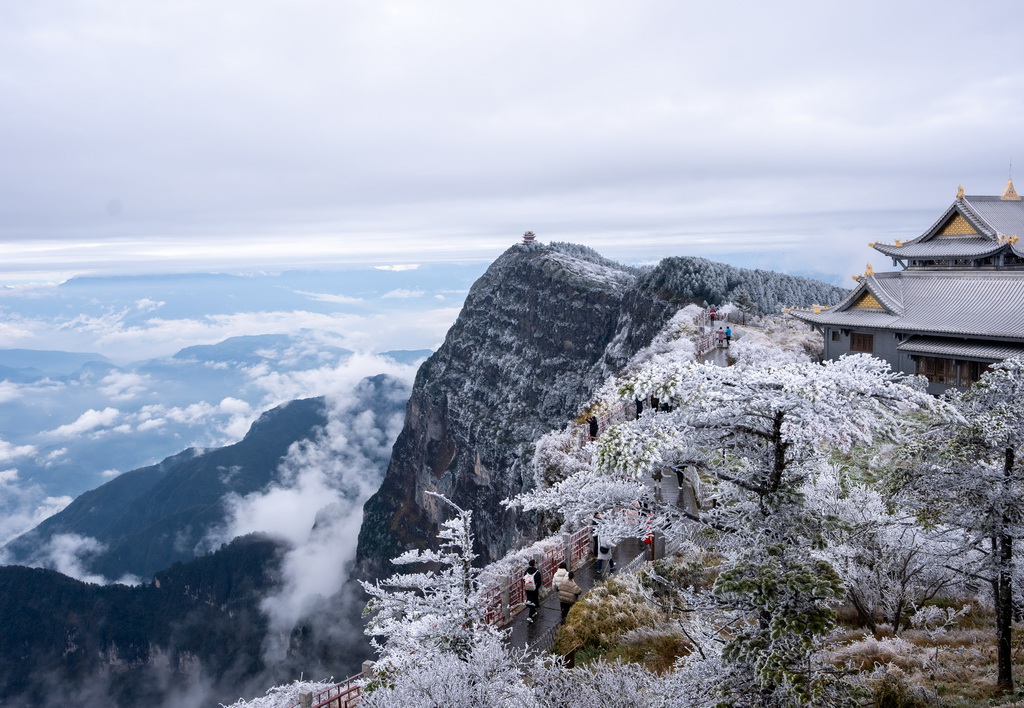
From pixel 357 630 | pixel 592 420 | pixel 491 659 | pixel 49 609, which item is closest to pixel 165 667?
pixel 49 609

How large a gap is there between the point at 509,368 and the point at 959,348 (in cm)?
8685

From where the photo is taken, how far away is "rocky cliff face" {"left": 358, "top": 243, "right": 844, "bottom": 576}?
80.8 meters

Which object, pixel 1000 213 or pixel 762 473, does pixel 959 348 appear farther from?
pixel 762 473

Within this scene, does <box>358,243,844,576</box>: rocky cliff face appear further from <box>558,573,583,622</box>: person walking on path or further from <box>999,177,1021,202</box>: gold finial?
<box>558,573,583,622</box>: person walking on path

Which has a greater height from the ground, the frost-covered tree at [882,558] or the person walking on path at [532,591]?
the frost-covered tree at [882,558]

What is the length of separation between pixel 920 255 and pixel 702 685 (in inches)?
1687

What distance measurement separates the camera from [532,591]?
715 inches

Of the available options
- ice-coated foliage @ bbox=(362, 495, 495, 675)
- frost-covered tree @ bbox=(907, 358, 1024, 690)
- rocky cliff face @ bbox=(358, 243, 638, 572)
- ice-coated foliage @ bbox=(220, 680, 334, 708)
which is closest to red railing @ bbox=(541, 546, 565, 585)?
ice-coated foliage @ bbox=(220, 680, 334, 708)

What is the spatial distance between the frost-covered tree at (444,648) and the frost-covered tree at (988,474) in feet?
26.3

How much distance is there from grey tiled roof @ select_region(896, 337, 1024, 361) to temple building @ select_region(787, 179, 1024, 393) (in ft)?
0.14

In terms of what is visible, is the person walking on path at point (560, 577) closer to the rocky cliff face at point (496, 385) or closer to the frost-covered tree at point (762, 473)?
the frost-covered tree at point (762, 473)

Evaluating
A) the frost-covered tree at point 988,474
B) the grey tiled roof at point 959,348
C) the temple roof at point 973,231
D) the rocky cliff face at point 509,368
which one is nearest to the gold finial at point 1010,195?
the temple roof at point 973,231

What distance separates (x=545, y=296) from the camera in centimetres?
11444

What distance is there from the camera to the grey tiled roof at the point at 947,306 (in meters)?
32.9
